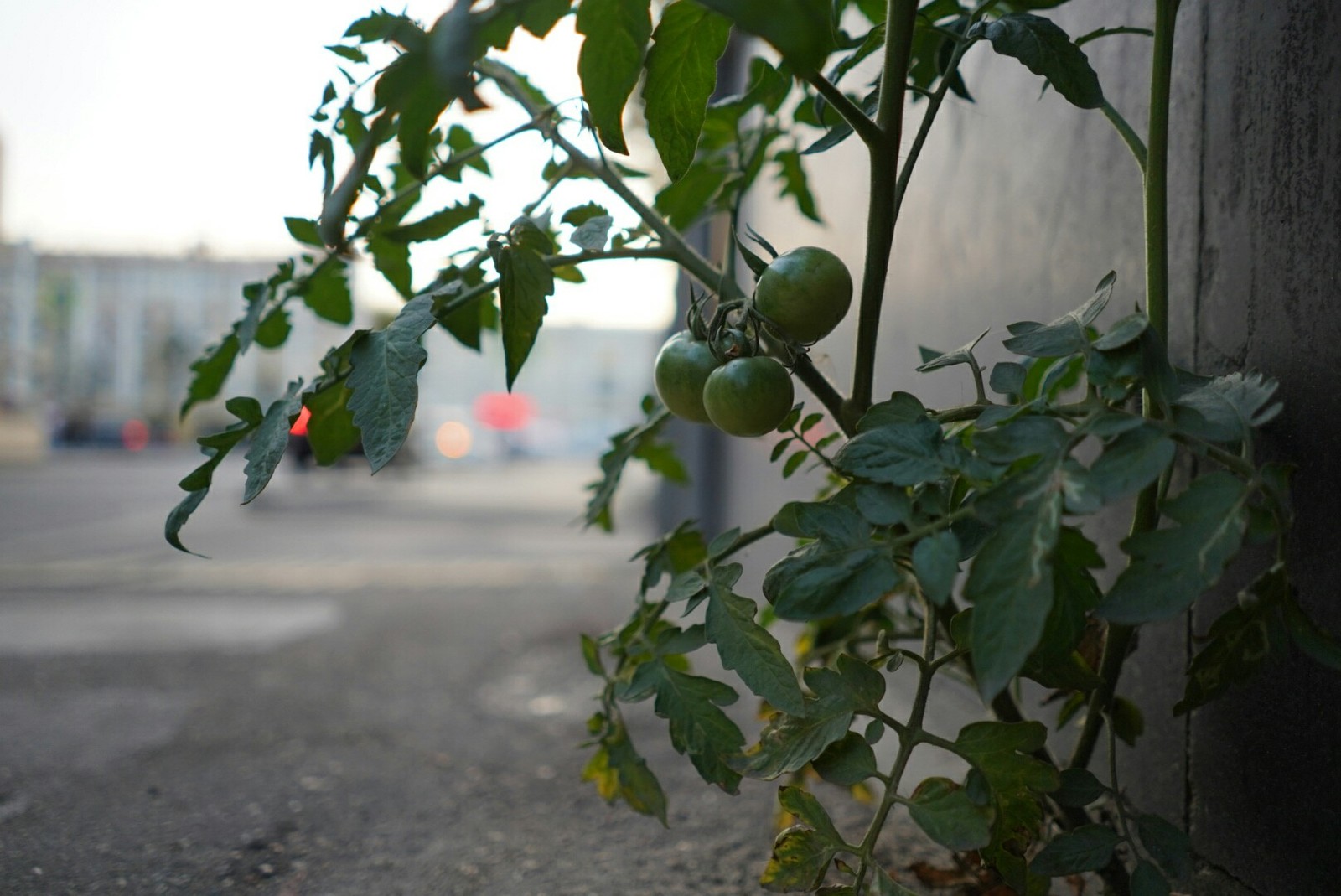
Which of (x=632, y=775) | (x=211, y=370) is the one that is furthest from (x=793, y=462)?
(x=211, y=370)

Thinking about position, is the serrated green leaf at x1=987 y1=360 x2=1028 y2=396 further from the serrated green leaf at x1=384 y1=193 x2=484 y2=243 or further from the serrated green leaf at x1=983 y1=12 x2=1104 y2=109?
the serrated green leaf at x1=384 y1=193 x2=484 y2=243

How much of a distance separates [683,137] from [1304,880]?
0.90m

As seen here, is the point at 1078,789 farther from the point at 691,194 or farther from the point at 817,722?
the point at 691,194

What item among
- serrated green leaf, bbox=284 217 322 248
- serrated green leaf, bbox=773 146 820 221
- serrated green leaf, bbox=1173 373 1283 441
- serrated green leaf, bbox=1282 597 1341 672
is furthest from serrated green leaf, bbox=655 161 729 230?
serrated green leaf, bbox=1282 597 1341 672

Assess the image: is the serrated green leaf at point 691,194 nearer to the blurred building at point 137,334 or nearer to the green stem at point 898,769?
the green stem at point 898,769

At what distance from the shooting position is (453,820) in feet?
5.11

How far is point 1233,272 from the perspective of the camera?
103 centimetres

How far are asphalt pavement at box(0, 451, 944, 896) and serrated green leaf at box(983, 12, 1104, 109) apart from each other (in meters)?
1.03

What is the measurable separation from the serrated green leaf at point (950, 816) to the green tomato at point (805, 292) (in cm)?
40

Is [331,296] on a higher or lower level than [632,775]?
higher

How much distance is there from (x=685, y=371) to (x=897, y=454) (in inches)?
9.8

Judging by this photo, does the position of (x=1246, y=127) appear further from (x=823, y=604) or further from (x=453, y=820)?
(x=453, y=820)

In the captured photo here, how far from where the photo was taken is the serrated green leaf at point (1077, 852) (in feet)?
2.53

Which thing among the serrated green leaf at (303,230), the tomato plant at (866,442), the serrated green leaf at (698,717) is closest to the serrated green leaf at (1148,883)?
the tomato plant at (866,442)
